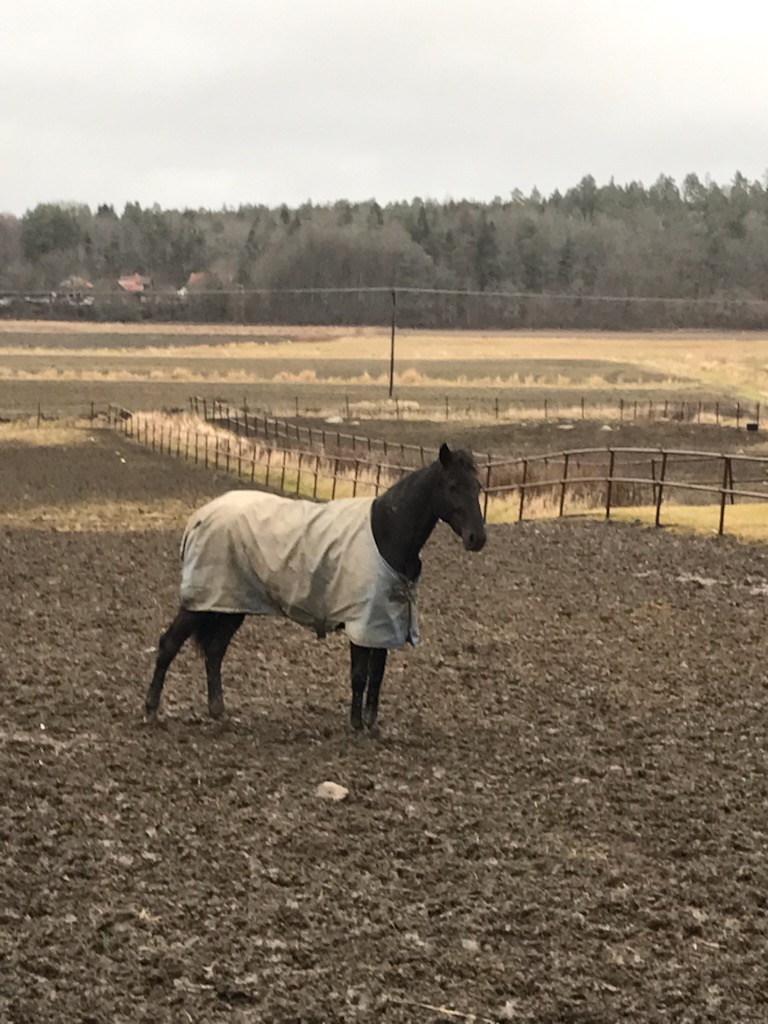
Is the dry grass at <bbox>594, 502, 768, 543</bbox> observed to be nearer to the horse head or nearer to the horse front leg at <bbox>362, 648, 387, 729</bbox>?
the horse front leg at <bbox>362, 648, 387, 729</bbox>

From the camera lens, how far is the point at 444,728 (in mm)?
7840

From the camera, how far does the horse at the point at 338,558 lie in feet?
22.9

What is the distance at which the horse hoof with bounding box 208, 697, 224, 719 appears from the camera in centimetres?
771

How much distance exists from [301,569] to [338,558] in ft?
0.73

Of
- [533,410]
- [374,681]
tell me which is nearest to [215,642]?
[374,681]

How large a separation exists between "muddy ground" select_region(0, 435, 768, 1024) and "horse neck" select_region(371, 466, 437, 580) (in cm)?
116

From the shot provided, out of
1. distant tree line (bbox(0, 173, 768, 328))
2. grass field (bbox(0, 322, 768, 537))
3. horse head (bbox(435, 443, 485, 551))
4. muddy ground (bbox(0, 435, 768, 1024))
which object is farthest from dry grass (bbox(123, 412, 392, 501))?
distant tree line (bbox(0, 173, 768, 328))

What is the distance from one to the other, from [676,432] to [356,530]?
3407 centimetres

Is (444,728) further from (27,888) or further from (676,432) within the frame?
(676,432)

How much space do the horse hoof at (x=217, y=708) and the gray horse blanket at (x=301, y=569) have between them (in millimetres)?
676

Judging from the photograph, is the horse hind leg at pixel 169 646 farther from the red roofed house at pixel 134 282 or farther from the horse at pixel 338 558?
the red roofed house at pixel 134 282

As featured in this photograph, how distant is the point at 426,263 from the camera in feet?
368

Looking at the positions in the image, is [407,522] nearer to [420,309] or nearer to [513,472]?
[513,472]

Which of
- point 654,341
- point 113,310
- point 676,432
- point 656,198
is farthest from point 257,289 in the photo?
point 656,198
